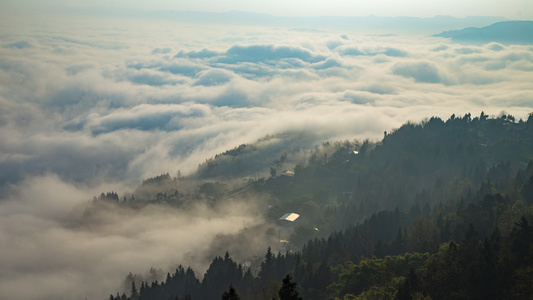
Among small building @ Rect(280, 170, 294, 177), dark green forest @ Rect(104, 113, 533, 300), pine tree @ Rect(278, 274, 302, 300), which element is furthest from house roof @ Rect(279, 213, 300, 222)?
pine tree @ Rect(278, 274, 302, 300)

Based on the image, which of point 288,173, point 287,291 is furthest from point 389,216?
point 287,291

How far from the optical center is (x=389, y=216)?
8850 centimetres

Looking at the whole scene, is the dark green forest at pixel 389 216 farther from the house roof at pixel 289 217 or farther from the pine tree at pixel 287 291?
the house roof at pixel 289 217

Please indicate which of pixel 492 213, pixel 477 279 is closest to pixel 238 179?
pixel 492 213

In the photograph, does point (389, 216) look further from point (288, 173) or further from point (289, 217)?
point (288, 173)

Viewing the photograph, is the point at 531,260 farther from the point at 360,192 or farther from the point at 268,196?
the point at 268,196

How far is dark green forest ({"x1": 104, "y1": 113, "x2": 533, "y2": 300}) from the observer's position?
48.6 m

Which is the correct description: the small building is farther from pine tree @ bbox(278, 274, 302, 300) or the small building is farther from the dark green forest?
pine tree @ bbox(278, 274, 302, 300)

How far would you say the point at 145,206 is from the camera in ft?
435

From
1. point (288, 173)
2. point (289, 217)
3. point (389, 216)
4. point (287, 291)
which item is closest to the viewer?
point (287, 291)

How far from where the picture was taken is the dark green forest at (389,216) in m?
48.6

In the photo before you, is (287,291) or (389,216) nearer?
(287,291)

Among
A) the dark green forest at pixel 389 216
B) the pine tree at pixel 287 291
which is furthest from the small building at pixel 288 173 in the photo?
the pine tree at pixel 287 291

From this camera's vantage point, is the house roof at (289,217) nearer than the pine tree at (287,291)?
No
